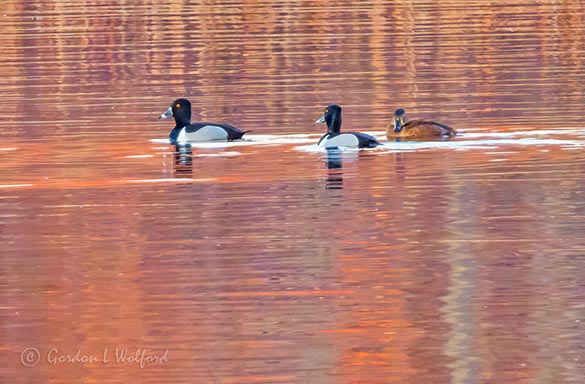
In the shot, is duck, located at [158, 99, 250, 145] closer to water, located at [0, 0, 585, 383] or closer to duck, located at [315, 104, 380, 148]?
Result: water, located at [0, 0, 585, 383]

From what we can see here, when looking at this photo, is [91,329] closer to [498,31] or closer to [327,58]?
[327,58]

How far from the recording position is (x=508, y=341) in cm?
1213

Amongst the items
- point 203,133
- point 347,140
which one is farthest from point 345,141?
point 203,133

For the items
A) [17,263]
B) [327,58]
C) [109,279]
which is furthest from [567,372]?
[327,58]

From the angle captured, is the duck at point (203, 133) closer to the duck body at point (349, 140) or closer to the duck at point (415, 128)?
the duck body at point (349, 140)

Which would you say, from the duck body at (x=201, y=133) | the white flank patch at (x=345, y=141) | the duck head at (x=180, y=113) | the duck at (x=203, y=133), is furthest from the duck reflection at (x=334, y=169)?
the duck head at (x=180, y=113)

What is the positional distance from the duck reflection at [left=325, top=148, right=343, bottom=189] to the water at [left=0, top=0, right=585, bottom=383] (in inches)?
3.4

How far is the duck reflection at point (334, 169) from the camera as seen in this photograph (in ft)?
62.8

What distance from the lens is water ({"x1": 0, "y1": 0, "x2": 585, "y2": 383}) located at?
12023 mm

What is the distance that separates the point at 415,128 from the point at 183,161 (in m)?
2.87

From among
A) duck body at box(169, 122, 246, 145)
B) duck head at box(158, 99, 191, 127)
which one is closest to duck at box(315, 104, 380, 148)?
duck body at box(169, 122, 246, 145)

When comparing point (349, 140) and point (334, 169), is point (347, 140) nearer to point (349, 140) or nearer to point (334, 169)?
point (349, 140)

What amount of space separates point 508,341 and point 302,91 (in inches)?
716

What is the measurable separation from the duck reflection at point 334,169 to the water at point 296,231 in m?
0.09
